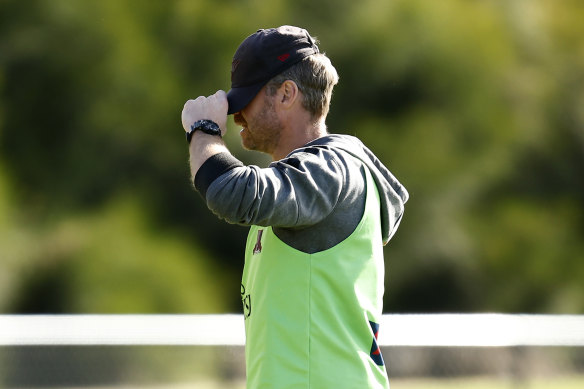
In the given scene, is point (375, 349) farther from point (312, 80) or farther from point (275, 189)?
point (312, 80)

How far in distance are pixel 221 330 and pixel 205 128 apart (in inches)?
97.0

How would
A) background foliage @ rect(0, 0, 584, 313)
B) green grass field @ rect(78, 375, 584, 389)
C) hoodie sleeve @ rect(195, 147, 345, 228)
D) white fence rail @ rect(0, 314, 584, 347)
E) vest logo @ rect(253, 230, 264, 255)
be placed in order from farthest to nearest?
background foliage @ rect(0, 0, 584, 313)
green grass field @ rect(78, 375, 584, 389)
white fence rail @ rect(0, 314, 584, 347)
vest logo @ rect(253, 230, 264, 255)
hoodie sleeve @ rect(195, 147, 345, 228)

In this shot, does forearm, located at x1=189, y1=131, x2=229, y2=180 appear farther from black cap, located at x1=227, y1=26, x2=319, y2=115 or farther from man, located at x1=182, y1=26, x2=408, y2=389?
black cap, located at x1=227, y1=26, x2=319, y2=115

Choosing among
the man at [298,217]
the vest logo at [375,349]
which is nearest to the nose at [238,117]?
the man at [298,217]

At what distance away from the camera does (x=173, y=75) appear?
5.96 meters

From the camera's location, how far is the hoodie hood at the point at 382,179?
63.4 inches

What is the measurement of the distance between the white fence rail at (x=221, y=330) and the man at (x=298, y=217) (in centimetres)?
227

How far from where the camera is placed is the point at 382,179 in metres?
1.66

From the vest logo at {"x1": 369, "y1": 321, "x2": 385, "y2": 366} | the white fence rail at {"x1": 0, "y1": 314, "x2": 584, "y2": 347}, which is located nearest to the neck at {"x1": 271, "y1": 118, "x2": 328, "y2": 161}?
the vest logo at {"x1": 369, "y1": 321, "x2": 385, "y2": 366}

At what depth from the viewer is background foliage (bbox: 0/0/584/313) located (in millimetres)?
5652

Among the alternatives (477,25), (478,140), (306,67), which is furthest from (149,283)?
(306,67)

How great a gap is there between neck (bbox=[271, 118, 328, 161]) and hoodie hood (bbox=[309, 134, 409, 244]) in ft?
0.17

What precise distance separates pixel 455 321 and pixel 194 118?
106 inches

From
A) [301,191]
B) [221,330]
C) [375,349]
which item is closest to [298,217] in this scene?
[301,191]
